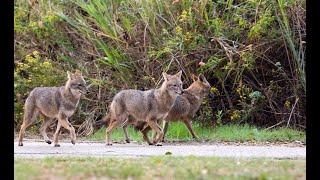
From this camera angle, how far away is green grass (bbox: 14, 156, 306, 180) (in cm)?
858

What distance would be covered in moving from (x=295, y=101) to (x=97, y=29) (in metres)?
5.39

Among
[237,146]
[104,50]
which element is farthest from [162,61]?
[237,146]

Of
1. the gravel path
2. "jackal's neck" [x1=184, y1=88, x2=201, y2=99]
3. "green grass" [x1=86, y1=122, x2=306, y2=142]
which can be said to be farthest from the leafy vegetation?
the gravel path

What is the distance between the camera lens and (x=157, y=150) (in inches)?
529

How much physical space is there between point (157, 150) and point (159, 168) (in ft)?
13.3

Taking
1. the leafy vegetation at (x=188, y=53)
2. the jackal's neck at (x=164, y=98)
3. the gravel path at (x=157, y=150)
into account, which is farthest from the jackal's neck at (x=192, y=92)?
the gravel path at (x=157, y=150)

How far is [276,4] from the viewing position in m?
17.5

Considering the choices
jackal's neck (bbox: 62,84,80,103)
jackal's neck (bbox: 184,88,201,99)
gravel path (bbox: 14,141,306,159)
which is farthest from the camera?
jackal's neck (bbox: 184,88,201,99)

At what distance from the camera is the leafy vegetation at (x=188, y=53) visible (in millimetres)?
17375

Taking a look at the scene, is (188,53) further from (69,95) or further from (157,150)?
(157,150)

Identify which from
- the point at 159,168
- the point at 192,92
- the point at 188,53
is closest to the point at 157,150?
the point at 192,92

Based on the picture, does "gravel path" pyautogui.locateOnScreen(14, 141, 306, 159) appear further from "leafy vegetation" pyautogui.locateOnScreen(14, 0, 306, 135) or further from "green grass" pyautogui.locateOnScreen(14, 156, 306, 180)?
"leafy vegetation" pyautogui.locateOnScreen(14, 0, 306, 135)

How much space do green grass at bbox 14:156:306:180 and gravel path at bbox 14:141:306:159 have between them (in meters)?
1.46

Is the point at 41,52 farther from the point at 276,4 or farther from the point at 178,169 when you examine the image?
the point at 178,169
